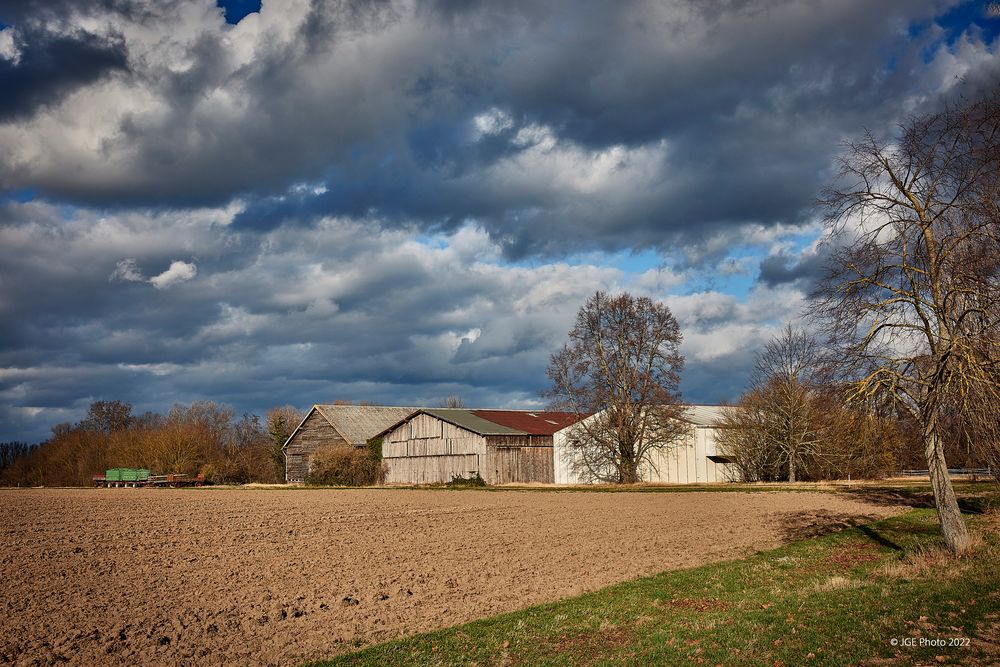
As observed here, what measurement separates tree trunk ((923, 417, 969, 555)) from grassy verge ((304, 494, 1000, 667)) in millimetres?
410

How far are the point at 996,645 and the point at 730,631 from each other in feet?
12.4

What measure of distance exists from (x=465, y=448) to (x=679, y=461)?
1848 centimetres

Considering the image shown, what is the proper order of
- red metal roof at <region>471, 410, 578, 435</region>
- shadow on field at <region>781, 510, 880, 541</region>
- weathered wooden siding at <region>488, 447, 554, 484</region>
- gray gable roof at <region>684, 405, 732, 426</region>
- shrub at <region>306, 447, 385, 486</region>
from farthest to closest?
shrub at <region>306, 447, 385, 486</region> < red metal roof at <region>471, 410, 578, 435</region> < gray gable roof at <region>684, 405, 732, 426</region> < weathered wooden siding at <region>488, 447, 554, 484</region> < shadow on field at <region>781, 510, 880, 541</region>

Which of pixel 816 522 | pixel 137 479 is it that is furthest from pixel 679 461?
pixel 137 479

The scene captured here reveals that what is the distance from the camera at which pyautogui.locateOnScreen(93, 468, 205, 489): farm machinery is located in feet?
249

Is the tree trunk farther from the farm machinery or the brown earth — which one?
the farm machinery

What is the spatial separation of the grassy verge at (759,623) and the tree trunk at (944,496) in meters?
0.41

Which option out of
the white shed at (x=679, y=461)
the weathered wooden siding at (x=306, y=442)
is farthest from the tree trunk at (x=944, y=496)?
the weathered wooden siding at (x=306, y=442)

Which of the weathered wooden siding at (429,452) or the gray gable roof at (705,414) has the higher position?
the gray gable roof at (705,414)

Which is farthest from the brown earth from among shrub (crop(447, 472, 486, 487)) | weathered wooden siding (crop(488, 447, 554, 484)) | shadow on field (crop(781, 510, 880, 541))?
weathered wooden siding (crop(488, 447, 554, 484))

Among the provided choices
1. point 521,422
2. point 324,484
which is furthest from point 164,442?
point 521,422

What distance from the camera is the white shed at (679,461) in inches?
2447

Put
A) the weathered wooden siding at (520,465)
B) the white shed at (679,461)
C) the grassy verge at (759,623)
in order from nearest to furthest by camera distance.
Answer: the grassy verge at (759,623) → the white shed at (679,461) → the weathered wooden siding at (520,465)

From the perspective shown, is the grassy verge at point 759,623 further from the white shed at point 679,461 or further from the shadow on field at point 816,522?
the white shed at point 679,461
